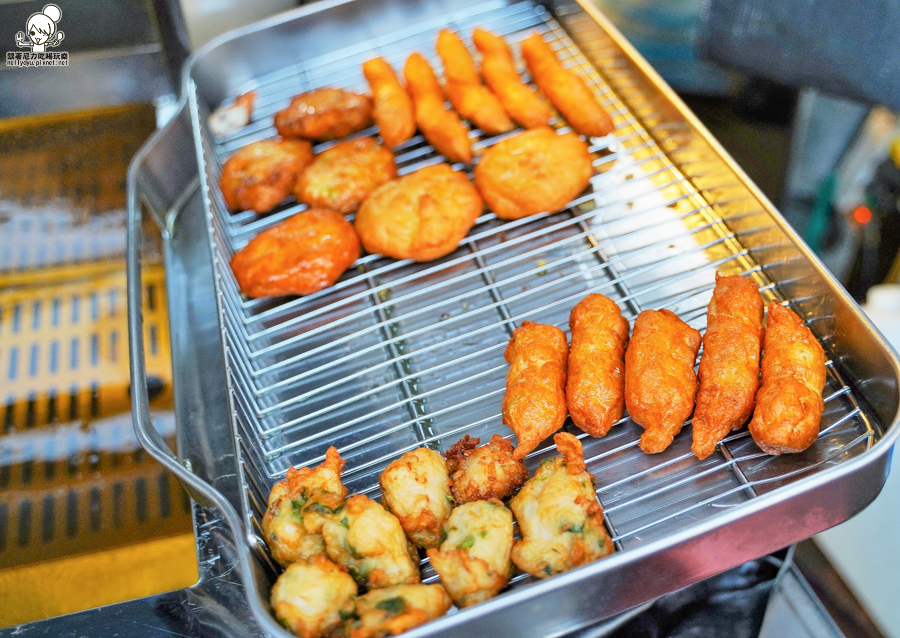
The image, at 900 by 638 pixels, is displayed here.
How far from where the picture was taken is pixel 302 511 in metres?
1.76

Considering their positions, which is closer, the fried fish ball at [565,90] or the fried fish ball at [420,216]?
the fried fish ball at [420,216]

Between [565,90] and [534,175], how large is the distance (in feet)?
1.61

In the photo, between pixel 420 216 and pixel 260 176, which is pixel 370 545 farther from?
pixel 260 176

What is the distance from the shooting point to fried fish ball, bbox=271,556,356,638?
1.55 meters

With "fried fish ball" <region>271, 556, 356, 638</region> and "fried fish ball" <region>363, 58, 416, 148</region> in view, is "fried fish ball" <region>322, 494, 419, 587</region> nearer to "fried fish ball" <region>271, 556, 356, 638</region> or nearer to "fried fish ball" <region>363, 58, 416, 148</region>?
"fried fish ball" <region>271, 556, 356, 638</region>

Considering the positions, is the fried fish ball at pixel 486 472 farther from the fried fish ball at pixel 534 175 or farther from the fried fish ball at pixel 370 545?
the fried fish ball at pixel 534 175

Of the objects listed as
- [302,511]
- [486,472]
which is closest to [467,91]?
[486,472]

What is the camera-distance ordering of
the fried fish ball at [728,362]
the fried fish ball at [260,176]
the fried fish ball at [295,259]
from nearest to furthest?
1. the fried fish ball at [728,362]
2. the fried fish ball at [295,259]
3. the fried fish ball at [260,176]

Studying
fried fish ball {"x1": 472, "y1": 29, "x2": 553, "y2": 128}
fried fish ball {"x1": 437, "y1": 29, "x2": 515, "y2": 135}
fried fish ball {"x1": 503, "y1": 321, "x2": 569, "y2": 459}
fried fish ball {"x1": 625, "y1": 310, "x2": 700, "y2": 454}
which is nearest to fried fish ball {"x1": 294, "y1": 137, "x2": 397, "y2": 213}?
fried fish ball {"x1": 437, "y1": 29, "x2": 515, "y2": 135}

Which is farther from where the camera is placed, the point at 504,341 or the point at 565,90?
→ the point at 565,90

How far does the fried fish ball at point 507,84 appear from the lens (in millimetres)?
2844

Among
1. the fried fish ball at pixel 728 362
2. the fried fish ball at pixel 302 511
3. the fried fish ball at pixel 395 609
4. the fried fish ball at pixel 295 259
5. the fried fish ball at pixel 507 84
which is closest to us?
the fried fish ball at pixel 395 609

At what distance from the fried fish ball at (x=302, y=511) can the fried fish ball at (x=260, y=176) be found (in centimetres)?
126

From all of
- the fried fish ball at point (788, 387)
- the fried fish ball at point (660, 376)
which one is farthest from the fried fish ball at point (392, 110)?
the fried fish ball at point (788, 387)
